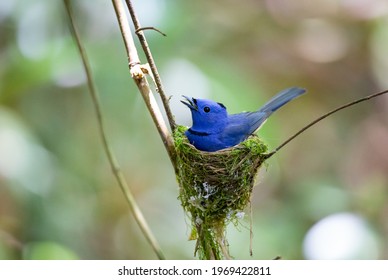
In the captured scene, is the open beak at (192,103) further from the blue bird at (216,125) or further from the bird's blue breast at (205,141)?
the bird's blue breast at (205,141)

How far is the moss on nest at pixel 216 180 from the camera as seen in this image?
2.59 meters

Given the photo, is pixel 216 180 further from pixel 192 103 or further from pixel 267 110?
pixel 267 110

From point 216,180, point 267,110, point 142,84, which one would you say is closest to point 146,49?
point 142,84

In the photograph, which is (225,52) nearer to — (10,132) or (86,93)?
(86,93)

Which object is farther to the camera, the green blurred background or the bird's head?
the green blurred background

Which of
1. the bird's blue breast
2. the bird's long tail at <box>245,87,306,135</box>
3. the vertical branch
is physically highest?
the bird's long tail at <box>245,87,306,135</box>

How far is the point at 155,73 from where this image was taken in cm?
205

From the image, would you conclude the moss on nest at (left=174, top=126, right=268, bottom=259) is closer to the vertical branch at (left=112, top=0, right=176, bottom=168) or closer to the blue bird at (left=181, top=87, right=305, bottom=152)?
the blue bird at (left=181, top=87, right=305, bottom=152)

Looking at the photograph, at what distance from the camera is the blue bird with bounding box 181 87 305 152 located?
2924 mm

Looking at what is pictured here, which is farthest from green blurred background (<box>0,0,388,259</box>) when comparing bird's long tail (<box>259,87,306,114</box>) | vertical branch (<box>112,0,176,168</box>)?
vertical branch (<box>112,0,176,168</box>)

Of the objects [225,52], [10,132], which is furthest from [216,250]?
[225,52]

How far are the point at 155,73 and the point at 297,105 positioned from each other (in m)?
2.88

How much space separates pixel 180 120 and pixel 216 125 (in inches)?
21.2

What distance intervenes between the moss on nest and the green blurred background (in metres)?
0.31
